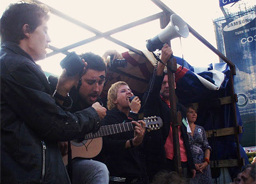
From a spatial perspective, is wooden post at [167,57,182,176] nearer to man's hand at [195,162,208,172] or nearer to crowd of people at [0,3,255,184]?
crowd of people at [0,3,255,184]

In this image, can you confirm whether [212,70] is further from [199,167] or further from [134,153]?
[134,153]

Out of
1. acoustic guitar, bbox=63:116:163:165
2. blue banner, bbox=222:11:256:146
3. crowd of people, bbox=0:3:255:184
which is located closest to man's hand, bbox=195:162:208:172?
acoustic guitar, bbox=63:116:163:165

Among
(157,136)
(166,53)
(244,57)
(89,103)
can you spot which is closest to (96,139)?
(89,103)

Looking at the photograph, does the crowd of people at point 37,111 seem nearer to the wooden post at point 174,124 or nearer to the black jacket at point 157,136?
the wooden post at point 174,124

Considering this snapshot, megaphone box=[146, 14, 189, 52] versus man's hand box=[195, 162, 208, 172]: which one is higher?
megaphone box=[146, 14, 189, 52]

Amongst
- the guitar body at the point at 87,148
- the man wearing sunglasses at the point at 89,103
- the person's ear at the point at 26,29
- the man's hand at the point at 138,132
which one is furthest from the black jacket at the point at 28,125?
the man's hand at the point at 138,132

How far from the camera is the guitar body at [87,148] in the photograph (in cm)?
245

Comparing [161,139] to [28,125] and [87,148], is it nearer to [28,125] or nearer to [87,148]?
[87,148]

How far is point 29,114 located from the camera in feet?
4.62

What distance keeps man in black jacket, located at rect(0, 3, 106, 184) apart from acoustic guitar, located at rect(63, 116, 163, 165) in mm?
895

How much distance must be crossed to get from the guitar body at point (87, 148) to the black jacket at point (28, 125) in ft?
3.01

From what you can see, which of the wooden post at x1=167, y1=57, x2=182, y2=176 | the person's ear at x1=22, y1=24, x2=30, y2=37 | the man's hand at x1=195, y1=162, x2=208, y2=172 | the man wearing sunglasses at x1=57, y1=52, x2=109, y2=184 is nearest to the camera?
the person's ear at x1=22, y1=24, x2=30, y2=37

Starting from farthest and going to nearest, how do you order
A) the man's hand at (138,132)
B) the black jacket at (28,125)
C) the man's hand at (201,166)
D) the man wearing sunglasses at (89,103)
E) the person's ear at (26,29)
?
the man's hand at (201,166)
the man's hand at (138,132)
the man wearing sunglasses at (89,103)
the person's ear at (26,29)
the black jacket at (28,125)

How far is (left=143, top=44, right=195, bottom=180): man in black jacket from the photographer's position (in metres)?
3.24
